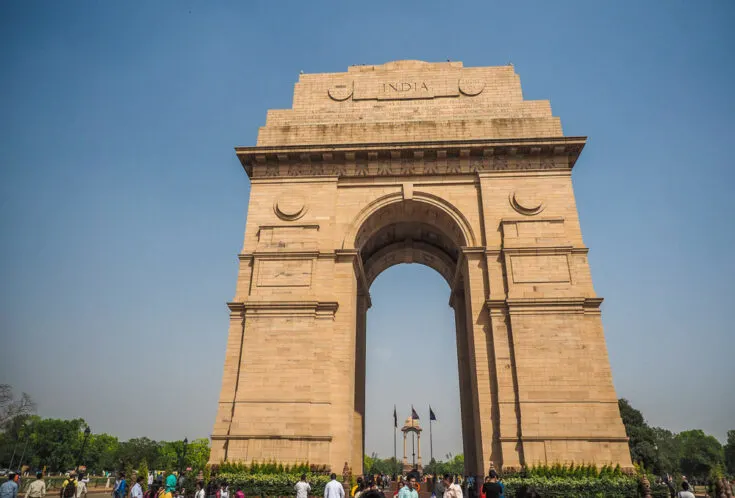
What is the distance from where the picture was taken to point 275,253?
1973cm

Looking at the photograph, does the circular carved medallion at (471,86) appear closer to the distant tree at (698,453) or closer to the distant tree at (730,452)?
the distant tree at (698,453)

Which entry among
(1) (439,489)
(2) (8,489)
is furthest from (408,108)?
(2) (8,489)

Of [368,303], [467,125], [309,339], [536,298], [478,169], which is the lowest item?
[309,339]

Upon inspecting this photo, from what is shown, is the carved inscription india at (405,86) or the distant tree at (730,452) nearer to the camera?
the carved inscription india at (405,86)

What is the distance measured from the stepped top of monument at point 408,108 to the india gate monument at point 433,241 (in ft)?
0.29

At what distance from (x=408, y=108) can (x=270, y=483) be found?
59.3 feet

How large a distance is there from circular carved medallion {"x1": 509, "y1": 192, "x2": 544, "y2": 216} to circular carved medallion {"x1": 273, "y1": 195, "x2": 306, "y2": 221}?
943 cm

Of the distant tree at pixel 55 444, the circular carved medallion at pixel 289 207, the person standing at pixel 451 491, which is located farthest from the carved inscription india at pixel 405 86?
the distant tree at pixel 55 444

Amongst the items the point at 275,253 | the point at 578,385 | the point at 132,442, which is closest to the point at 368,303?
the point at 275,253

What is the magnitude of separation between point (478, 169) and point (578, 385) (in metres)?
10.1

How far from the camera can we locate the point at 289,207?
20875 mm

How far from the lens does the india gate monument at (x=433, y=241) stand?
16547 mm

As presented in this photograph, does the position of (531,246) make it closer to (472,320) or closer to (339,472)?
(472,320)

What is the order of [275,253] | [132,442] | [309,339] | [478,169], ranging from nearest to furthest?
[309,339]
[275,253]
[478,169]
[132,442]
